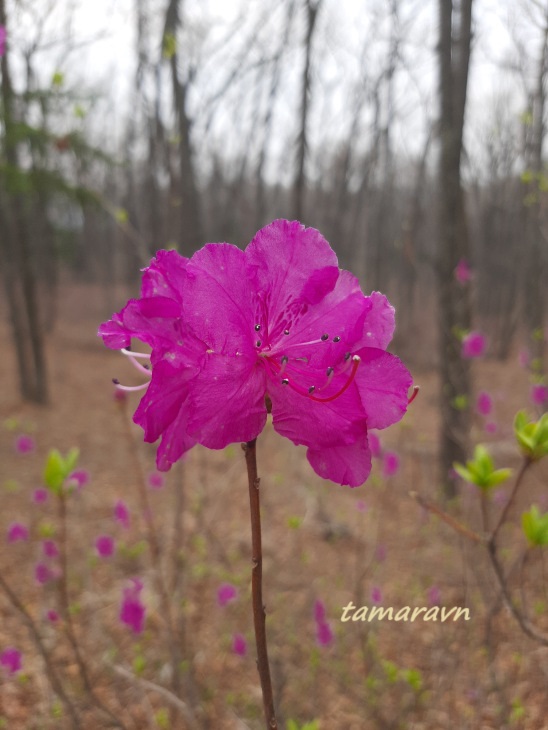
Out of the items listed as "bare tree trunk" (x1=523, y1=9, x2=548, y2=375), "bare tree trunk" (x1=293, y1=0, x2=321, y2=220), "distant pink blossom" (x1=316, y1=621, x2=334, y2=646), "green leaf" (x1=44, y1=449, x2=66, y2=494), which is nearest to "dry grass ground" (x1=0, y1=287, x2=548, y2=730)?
"distant pink blossom" (x1=316, y1=621, x2=334, y2=646)

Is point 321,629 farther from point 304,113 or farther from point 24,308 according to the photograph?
point 24,308

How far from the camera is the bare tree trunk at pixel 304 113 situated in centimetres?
547

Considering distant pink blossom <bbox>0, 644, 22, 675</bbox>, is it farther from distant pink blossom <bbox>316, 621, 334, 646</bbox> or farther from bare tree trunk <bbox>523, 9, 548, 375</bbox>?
bare tree trunk <bbox>523, 9, 548, 375</bbox>

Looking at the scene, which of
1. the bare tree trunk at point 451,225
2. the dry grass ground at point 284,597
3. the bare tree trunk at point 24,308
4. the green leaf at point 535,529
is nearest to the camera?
the green leaf at point 535,529

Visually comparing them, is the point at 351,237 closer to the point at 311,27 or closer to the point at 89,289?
the point at 311,27

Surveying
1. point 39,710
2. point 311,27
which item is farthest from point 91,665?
point 311,27

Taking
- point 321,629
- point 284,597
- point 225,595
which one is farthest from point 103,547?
point 284,597

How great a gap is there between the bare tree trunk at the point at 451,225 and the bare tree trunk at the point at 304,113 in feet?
4.66

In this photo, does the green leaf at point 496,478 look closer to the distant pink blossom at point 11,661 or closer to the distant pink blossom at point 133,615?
the distant pink blossom at point 133,615

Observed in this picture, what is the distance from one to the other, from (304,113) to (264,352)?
5.83m

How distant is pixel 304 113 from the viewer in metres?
5.84

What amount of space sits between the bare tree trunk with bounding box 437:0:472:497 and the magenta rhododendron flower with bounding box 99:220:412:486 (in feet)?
11.6

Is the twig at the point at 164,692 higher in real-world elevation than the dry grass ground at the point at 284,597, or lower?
higher

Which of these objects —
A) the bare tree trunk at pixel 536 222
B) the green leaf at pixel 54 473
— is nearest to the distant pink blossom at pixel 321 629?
the green leaf at pixel 54 473
